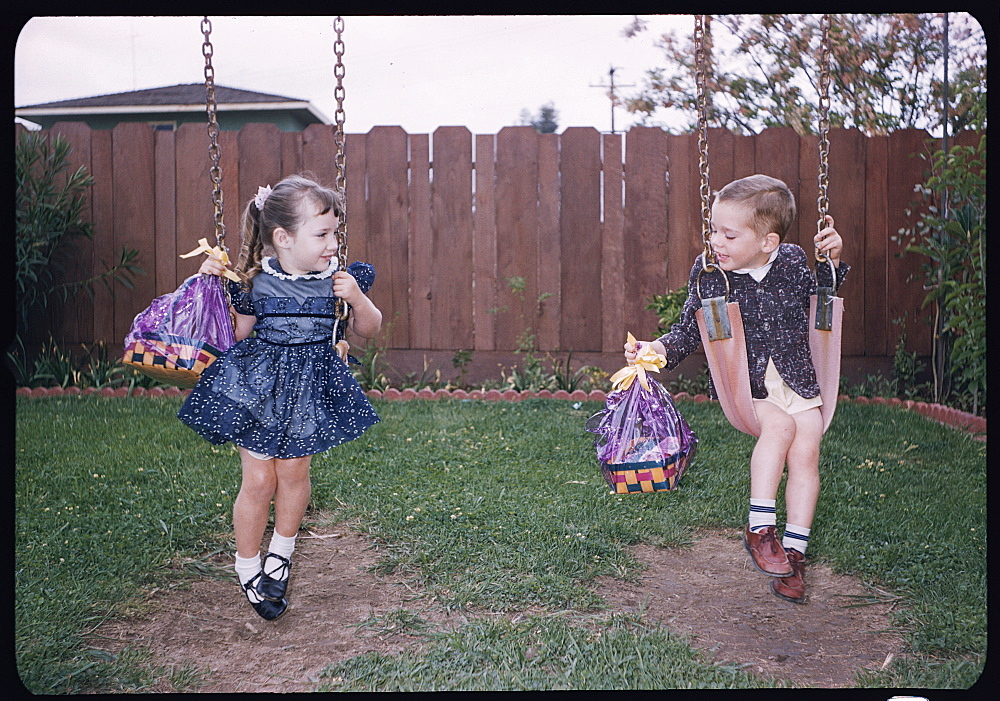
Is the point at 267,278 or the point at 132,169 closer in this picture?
the point at 267,278

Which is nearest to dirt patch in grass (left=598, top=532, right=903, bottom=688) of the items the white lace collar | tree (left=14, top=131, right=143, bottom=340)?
the white lace collar

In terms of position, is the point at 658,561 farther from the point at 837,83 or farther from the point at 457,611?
the point at 837,83

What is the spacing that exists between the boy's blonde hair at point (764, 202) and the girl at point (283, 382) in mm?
1155

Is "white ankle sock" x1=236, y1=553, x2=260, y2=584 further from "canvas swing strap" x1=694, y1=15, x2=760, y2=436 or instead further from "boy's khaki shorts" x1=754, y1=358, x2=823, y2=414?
"boy's khaki shorts" x1=754, y1=358, x2=823, y2=414

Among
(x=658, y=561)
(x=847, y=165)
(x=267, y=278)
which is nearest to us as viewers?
(x=267, y=278)

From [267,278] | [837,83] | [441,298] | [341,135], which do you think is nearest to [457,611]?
[267,278]

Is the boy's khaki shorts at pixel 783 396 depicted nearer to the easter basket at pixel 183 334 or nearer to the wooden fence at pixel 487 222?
the easter basket at pixel 183 334

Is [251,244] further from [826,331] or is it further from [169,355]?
[826,331]

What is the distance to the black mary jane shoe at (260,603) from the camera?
7.93ft

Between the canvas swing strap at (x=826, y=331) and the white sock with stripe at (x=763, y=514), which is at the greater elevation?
the canvas swing strap at (x=826, y=331)

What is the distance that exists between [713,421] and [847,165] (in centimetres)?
183

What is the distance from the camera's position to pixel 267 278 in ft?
8.07

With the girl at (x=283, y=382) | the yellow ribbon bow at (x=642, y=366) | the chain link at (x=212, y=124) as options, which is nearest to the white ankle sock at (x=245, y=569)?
the girl at (x=283, y=382)

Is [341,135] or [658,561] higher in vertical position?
[341,135]
